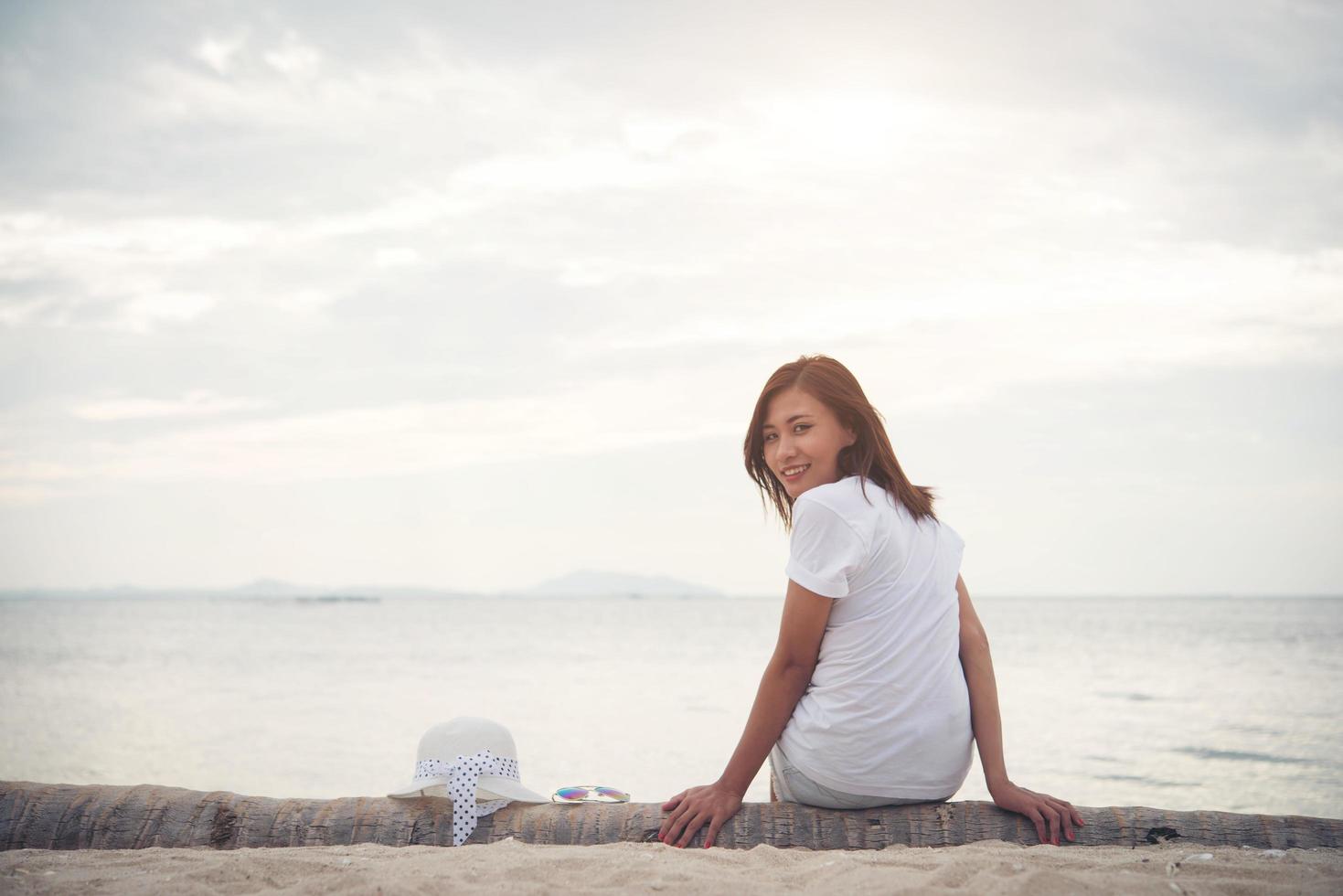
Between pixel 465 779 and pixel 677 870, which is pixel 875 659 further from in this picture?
pixel 465 779

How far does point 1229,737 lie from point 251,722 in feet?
51.6

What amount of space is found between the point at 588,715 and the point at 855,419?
14386 millimetres

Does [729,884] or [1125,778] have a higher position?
[729,884]

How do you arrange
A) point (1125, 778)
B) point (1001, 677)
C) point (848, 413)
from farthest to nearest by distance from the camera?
1. point (1001, 677)
2. point (1125, 778)
3. point (848, 413)

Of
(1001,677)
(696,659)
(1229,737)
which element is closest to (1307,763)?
(1229,737)

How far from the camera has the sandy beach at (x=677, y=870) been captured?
8.38 feet

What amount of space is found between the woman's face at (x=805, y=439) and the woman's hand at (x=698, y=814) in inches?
48.0

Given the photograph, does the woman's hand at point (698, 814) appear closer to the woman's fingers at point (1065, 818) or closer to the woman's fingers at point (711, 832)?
the woman's fingers at point (711, 832)

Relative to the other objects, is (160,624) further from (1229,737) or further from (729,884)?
(729,884)

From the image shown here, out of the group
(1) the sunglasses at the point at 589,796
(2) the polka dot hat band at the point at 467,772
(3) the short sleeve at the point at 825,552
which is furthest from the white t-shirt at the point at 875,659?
(2) the polka dot hat band at the point at 467,772

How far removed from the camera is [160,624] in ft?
181

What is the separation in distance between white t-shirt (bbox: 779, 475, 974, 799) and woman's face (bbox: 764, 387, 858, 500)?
0.26 meters

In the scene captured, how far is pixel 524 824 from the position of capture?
372 centimetres

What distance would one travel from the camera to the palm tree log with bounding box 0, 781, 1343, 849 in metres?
3.52
